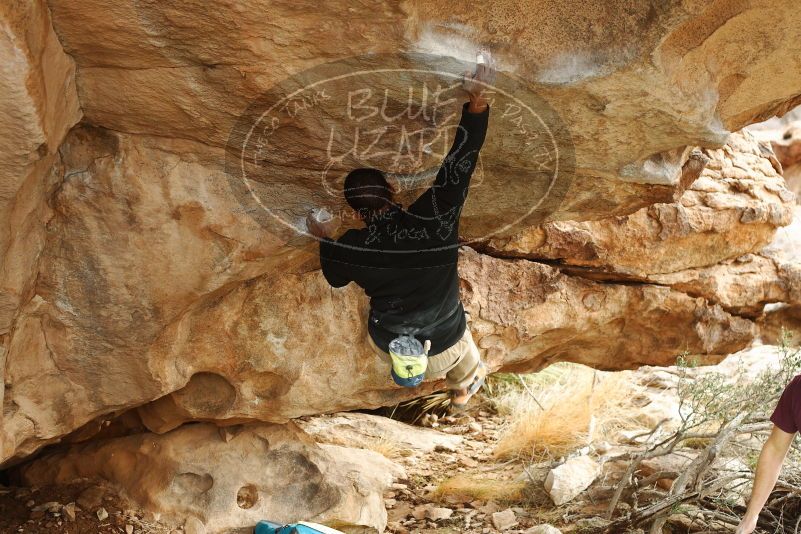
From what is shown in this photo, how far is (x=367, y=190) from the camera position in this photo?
3.19 metres

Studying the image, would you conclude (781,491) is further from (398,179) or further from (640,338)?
(398,179)

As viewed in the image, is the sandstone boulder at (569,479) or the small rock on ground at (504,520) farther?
the sandstone boulder at (569,479)

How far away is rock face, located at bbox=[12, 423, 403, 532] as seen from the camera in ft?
14.1

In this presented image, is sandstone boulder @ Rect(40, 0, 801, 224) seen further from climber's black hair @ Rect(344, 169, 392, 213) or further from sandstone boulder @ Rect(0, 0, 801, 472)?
climber's black hair @ Rect(344, 169, 392, 213)

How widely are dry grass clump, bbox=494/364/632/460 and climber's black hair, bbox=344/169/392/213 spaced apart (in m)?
3.19

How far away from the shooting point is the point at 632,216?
4754 mm

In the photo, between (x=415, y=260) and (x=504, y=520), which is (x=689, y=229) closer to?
(x=504, y=520)

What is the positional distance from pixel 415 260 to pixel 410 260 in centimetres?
2

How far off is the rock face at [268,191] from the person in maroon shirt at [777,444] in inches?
39.2

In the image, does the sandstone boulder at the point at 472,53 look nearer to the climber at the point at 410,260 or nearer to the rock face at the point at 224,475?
the climber at the point at 410,260

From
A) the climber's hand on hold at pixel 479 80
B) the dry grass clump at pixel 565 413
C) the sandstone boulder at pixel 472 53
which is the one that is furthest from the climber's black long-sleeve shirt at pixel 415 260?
the dry grass clump at pixel 565 413

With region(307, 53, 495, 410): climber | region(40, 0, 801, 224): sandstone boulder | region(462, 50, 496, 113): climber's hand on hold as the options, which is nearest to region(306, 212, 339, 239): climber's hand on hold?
region(307, 53, 495, 410): climber

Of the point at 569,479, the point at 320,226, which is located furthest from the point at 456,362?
the point at 569,479

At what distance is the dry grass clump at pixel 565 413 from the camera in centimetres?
606
